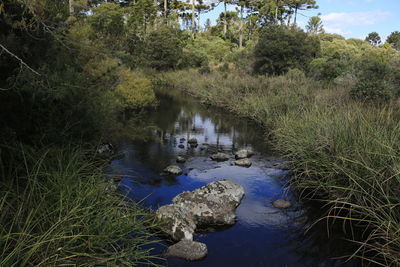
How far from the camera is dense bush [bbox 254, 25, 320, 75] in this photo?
20484 millimetres

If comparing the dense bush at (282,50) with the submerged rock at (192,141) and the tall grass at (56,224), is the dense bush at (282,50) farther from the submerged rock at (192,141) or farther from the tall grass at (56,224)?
the tall grass at (56,224)

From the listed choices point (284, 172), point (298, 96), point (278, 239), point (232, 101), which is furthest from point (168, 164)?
point (232, 101)

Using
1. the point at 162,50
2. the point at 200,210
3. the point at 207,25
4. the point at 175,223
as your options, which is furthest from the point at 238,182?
the point at 207,25

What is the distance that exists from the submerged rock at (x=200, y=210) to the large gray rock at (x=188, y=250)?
27 centimetres

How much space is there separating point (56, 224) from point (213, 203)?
2998 mm

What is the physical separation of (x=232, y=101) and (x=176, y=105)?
10.9 ft

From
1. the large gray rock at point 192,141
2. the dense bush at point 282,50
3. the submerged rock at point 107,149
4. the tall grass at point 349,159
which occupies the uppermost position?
the dense bush at point 282,50

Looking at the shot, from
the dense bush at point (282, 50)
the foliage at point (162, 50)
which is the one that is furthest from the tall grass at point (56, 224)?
the foliage at point (162, 50)

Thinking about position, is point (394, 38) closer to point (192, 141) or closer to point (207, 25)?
point (207, 25)

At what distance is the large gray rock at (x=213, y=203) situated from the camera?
502 centimetres

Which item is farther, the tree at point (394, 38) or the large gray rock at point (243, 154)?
the tree at point (394, 38)

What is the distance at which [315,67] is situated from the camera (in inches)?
749

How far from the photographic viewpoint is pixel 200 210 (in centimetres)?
510

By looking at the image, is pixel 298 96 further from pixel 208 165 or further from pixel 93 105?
pixel 93 105
